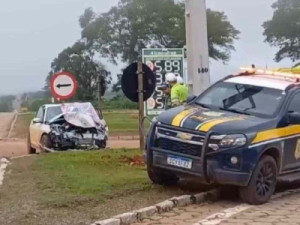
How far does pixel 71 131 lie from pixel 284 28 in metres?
52.2

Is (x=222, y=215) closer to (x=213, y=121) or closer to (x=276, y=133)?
(x=213, y=121)

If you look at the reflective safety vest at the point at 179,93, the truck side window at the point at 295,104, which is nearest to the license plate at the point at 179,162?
the truck side window at the point at 295,104

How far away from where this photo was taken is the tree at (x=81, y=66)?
69.1 metres

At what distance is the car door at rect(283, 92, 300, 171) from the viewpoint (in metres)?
11.4

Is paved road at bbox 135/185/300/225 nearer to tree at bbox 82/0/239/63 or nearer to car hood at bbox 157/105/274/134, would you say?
car hood at bbox 157/105/274/134

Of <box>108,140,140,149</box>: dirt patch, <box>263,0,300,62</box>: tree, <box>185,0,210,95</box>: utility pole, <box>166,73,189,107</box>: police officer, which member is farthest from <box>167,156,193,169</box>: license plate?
<box>263,0,300,62</box>: tree

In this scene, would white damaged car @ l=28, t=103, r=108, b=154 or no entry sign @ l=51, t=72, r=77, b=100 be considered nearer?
no entry sign @ l=51, t=72, r=77, b=100

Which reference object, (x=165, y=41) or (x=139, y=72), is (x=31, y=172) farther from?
(x=165, y=41)

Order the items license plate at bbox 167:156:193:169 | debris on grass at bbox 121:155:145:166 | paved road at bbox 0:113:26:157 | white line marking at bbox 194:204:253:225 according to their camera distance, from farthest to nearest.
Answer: paved road at bbox 0:113:26:157, debris on grass at bbox 121:155:145:166, license plate at bbox 167:156:193:169, white line marking at bbox 194:204:253:225

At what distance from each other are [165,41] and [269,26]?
412 inches

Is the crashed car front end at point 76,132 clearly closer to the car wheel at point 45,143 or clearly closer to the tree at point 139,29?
the car wheel at point 45,143

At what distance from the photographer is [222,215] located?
9922mm

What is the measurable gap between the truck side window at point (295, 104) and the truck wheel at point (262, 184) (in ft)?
3.39

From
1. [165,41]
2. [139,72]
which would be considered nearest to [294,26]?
[165,41]
